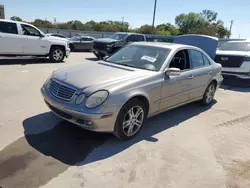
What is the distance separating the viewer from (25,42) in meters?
10.1

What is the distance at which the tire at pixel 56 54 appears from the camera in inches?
445

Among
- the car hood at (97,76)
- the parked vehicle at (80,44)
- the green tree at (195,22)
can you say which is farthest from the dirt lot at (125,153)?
the green tree at (195,22)

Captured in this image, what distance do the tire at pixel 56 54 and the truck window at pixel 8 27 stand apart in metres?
1.90

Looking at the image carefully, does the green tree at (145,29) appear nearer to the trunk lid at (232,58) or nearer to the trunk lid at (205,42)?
the trunk lid at (205,42)

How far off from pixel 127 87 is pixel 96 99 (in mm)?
538

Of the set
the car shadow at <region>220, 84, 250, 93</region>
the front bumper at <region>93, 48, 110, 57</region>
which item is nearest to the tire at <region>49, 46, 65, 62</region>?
the front bumper at <region>93, 48, 110, 57</region>

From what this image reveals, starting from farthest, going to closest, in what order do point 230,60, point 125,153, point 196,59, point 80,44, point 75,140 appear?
point 80,44
point 230,60
point 196,59
point 75,140
point 125,153

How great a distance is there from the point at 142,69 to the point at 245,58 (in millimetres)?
5845

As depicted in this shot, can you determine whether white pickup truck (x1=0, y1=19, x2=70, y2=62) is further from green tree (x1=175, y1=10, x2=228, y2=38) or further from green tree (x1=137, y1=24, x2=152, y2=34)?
green tree (x1=175, y1=10, x2=228, y2=38)

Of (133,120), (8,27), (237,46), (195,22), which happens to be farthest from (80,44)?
(195,22)

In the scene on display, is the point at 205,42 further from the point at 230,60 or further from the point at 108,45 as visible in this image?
the point at 108,45

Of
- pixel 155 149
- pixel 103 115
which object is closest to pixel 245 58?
pixel 155 149

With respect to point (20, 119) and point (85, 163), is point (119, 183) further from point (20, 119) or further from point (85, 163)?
point (20, 119)

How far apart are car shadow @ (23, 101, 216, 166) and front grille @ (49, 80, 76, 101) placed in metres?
0.69
